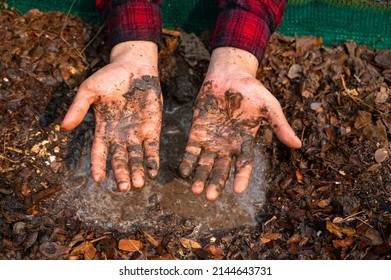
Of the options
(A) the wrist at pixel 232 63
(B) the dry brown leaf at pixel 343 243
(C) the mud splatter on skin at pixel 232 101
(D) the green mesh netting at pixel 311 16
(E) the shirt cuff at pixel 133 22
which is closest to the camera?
(B) the dry brown leaf at pixel 343 243

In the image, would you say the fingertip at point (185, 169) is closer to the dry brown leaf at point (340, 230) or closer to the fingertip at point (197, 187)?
the fingertip at point (197, 187)

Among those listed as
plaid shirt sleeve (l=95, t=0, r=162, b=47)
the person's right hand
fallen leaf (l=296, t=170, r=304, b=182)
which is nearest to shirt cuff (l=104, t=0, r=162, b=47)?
plaid shirt sleeve (l=95, t=0, r=162, b=47)

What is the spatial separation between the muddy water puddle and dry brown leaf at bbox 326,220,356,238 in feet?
1.22

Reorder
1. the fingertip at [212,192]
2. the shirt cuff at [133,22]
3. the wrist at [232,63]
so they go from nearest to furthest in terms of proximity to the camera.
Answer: the fingertip at [212,192] < the wrist at [232,63] < the shirt cuff at [133,22]

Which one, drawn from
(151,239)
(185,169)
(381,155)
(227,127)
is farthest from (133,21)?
(381,155)

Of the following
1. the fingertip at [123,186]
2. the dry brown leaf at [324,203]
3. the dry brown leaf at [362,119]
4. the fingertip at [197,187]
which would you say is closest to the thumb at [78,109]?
the fingertip at [123,186]

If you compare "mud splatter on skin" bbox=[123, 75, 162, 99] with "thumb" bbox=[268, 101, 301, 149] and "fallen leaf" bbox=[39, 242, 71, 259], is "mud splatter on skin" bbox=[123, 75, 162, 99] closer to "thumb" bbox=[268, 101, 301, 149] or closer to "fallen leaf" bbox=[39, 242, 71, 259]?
"thumb" bbox=[268, 101, 301, 149]

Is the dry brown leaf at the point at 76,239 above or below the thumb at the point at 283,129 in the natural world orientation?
below

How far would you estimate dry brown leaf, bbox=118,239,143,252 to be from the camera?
2.24 metres

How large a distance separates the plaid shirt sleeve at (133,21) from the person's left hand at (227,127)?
1.41 feet

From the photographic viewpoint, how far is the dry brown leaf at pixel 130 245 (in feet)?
7.34

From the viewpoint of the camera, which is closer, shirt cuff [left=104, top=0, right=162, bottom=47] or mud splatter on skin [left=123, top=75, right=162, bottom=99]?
mud splatter on skin [left=123, top=75, right=162, bottom=99]

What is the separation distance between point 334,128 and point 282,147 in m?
0.31

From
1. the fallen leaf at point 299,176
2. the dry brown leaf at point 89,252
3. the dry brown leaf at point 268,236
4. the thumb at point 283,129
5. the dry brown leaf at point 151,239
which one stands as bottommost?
the dry brown leaf at point 89,252
